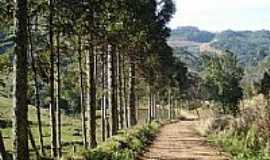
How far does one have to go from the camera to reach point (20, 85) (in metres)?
12.6

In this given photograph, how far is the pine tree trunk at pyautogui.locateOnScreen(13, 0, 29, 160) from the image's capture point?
1255 centimetres

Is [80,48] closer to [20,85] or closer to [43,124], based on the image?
[20,85]

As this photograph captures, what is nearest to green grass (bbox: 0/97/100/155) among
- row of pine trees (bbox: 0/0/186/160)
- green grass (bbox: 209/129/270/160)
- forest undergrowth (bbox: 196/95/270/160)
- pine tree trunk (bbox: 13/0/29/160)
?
row of pine trees (bbox: 0/0/186/160)

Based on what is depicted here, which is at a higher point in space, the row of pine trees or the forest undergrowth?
the row of pine trees

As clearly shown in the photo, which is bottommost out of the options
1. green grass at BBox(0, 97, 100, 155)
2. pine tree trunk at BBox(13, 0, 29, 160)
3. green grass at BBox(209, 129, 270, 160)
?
green grass at BBox(0, 97, 100, 155)

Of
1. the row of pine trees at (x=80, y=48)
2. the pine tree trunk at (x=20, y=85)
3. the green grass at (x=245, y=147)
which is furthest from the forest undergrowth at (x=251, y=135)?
the pine tree trunk at (x=20, y=85)

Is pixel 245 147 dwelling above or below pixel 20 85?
below

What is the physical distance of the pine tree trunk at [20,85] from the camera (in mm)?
12555

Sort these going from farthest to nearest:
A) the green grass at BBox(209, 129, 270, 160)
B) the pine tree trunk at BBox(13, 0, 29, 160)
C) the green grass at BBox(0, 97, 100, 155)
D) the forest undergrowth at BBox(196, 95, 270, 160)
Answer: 1. the green grass at BBox(0, 97, 100, 155)
2. the forest undergrowth at BBox(196, 95, 270, 160)
3. the green grass at BBox(209, 129, 270, 160)
4. the pine tree trunk at BBox(13, 0, 29, 160)

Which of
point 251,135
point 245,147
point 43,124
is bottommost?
point 43,124

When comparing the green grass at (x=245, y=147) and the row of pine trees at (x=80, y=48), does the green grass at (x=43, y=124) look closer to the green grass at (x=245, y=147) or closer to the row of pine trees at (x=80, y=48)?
the row of pine trees at (x=80, y=48)

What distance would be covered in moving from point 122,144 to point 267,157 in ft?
21.4

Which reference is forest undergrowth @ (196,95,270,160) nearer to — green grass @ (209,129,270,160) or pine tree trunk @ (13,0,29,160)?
green grass @ (209,129,270,160)

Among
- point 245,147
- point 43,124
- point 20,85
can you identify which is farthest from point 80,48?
point 43,124
